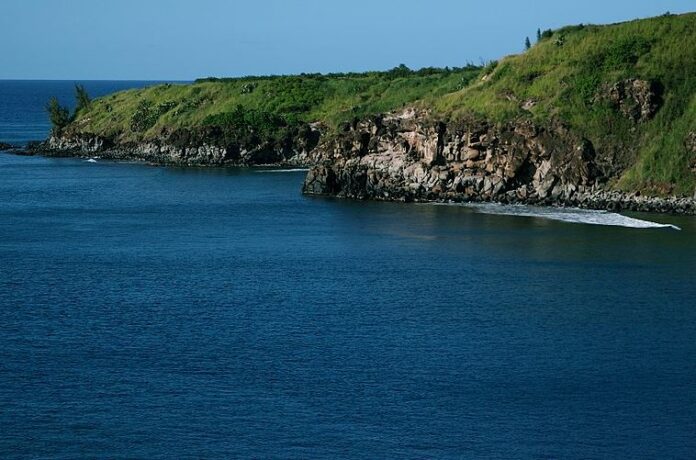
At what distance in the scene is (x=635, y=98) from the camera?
295 feet

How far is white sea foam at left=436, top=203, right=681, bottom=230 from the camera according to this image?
252 ft

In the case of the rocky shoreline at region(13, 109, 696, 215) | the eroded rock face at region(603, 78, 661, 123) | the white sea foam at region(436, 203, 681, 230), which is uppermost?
the eroded rock face at region(603, 78, 661, 123)

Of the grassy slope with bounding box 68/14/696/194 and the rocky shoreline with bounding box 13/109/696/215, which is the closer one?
the grassy slope with bounding box 68/14/696/194

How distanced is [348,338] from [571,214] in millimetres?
37206

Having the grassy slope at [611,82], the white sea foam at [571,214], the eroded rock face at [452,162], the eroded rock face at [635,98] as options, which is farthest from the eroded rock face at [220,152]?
the white sea foam at [571,214]

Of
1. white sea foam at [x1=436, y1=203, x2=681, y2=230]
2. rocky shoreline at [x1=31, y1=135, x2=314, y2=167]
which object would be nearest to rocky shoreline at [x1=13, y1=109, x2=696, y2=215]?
white sea foam at [x1=436, y1=203, x2=681, y2=230]

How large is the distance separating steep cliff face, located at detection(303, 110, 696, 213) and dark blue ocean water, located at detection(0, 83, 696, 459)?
6.65 metres

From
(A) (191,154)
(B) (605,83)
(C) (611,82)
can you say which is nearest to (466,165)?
(B) (605,83)

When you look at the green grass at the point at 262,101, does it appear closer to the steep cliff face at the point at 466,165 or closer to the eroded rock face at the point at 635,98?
the steep cliff face at the point at 466,165

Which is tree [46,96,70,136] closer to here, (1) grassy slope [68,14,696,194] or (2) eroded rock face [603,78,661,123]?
(1) grassy slope [68,14,696,194]

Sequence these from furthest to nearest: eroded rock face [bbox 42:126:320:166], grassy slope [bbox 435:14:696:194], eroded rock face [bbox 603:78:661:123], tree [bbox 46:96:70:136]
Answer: tree [bbox 46:96:70:136], eroded rock face [bbox 42:126:320:166], eroded rock face [bbox 603:78:661:123], grassy slope [bbox 435:14:696:194]

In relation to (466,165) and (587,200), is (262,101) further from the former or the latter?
(587,200)

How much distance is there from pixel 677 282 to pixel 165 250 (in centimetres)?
2892

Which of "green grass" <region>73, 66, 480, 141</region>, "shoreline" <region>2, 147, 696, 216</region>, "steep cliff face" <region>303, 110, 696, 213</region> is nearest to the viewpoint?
"shoreline" <region>2, 147, 696, 216</region>
